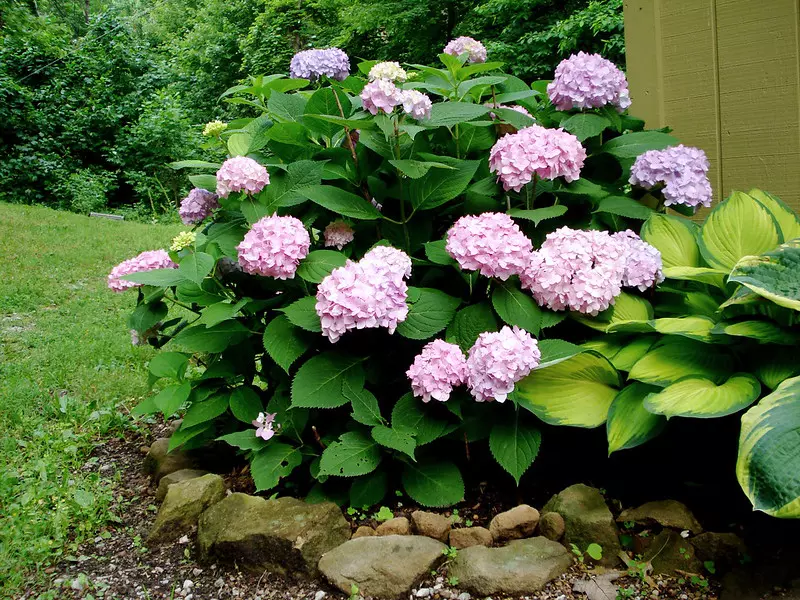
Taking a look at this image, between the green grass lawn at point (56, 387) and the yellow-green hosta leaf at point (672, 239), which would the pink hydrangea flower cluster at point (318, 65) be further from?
the green grass lawn at point (56, 387)

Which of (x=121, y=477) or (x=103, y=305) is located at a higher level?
(x=121, y=477)

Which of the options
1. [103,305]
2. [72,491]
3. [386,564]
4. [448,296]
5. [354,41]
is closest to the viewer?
[386,564]

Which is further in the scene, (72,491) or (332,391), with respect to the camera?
(72,491)

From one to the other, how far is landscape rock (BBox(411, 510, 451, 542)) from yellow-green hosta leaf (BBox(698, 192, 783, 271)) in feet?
3.21

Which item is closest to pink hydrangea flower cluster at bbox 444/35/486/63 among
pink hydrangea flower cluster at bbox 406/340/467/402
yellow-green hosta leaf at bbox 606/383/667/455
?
pink hydrangea flower cluster at bbox 406/340/467/402

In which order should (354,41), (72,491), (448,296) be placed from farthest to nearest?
(354,41), (72,491), (448,296)

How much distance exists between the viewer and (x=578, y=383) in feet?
5.82

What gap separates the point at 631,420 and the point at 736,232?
2.29ft

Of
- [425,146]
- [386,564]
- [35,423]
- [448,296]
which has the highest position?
[425,146]

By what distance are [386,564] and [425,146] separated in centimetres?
117

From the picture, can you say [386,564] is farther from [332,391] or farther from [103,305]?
[103,305]

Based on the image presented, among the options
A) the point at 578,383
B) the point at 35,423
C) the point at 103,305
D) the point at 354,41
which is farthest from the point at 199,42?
the point at 578,383

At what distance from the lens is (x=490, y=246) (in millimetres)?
1724

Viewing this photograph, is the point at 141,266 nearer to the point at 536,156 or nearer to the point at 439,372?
the point at 439,372
